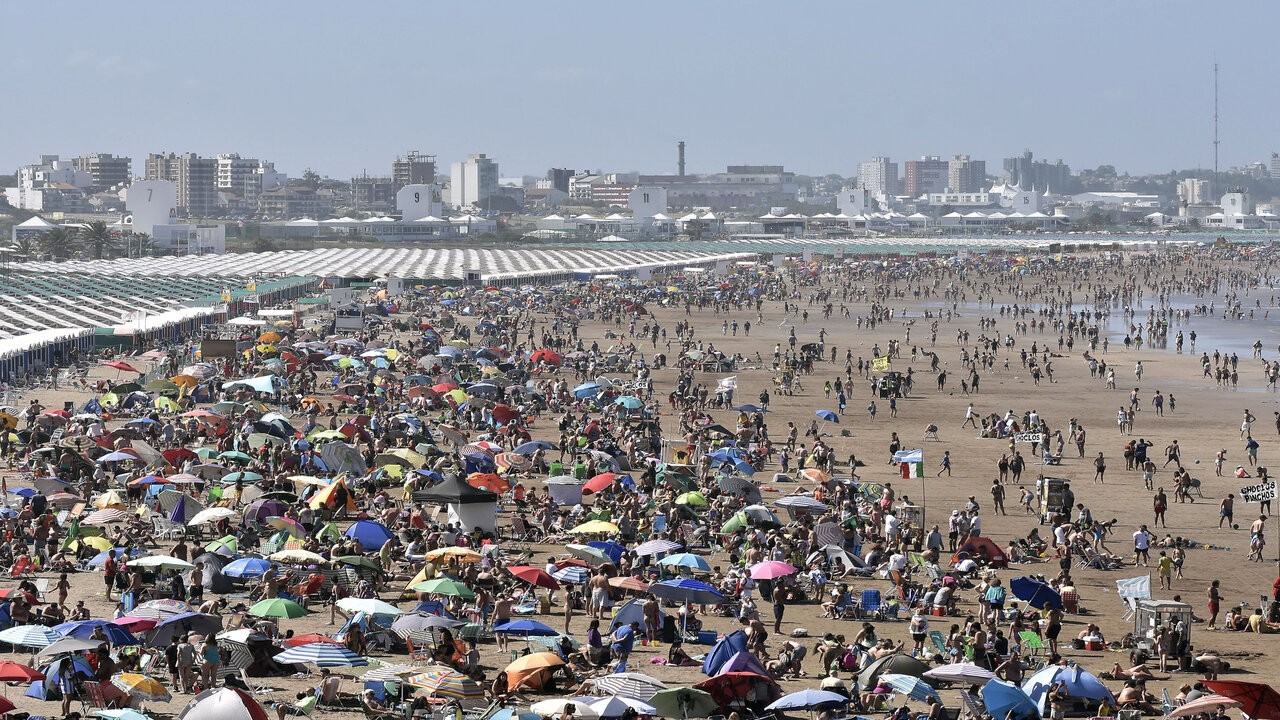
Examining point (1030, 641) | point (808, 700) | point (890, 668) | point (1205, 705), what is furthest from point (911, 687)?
point (1030, 641)

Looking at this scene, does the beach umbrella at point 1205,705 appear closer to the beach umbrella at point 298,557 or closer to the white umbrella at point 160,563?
the beach umbrella at point 298,557

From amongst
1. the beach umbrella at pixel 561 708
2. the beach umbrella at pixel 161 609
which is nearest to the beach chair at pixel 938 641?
the beach umbrella at pixel 561 708

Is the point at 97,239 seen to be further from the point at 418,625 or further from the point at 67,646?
the point at 67,646

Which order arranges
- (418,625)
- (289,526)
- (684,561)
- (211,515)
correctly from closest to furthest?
1. (418,625)
2. (684,561)
3. (289,526)
4. (211,515)

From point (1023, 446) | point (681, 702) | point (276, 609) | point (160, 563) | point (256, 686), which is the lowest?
point (1023, 446)

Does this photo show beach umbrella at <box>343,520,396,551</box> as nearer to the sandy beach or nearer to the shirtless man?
the sandy beach

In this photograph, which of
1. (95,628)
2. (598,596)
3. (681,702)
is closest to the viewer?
(681,702)

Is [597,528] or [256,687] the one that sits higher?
[597,528]
